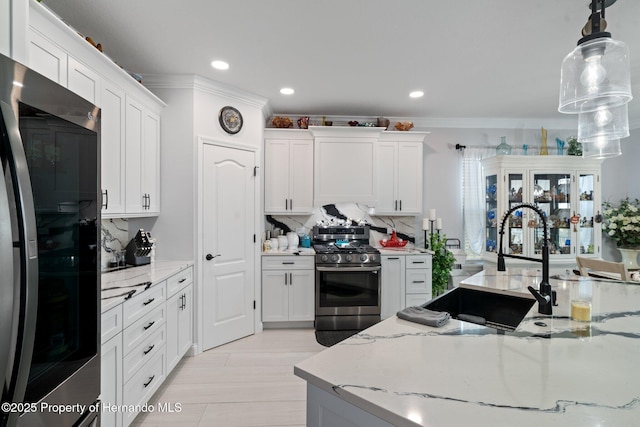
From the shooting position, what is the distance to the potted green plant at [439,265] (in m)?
3.74

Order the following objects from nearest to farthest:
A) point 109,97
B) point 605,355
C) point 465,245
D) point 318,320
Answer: point 605,355
point 109,97
point 318,320
point 465,245

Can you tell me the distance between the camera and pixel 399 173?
3.89 meters

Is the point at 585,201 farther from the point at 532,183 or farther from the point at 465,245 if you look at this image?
the point at 465,245

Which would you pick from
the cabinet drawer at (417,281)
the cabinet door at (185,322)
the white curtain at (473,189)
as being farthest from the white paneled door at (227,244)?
the white curtain at (473,189)

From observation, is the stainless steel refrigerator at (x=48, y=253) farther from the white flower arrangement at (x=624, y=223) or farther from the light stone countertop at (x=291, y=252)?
the white flower arrangement at (x=624, y=223)

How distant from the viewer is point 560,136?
14.2ft

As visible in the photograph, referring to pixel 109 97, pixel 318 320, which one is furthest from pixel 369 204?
pixel 109 97

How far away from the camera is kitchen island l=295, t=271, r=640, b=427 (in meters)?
0.70

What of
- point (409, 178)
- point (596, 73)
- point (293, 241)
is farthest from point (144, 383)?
point (409, 178)

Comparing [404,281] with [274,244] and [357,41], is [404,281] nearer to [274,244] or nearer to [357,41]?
[274,244]

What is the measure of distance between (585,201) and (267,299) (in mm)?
4310

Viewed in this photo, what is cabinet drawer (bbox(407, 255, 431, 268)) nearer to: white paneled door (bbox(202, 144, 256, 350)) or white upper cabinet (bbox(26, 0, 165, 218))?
white paneled door (bbox(202, 144, 256, 350))

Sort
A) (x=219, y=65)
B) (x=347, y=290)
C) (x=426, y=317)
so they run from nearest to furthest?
(x=426, y=317) → (x=219, y=65) → (x=347, y=290)

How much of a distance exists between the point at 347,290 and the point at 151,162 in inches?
93.5
